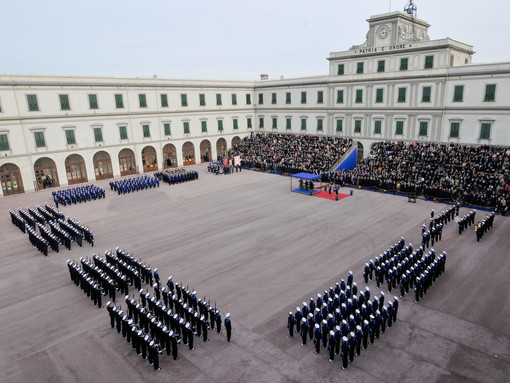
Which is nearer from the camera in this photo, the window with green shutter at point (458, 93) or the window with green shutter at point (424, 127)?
the window with green shutter at point (458, 93)

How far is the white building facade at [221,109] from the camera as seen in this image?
32.5m

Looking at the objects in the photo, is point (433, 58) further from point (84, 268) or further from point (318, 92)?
point (84, 268)

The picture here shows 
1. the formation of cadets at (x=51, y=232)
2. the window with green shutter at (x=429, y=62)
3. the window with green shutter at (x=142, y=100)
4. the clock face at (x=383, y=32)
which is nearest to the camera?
the formation of cadets at (x=51, y=232)

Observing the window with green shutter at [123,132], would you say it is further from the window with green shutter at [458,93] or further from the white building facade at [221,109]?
the window with green shutter at [458,93]

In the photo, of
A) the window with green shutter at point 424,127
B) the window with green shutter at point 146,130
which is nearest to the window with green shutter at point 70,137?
the window with green shutter at point 146,130

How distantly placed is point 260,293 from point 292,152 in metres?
30.3

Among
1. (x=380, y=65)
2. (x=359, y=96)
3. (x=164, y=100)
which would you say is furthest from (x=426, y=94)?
(x=164, y=100)

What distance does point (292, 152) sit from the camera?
1702 inches

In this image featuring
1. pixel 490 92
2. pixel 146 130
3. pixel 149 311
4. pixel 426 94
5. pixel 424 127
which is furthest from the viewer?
pixel 146 130

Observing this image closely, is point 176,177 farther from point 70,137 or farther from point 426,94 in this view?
point 426,94

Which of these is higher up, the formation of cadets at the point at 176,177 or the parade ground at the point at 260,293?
the formation of cadets at the point at 176,177

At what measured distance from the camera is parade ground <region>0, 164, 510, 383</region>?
1074 cm

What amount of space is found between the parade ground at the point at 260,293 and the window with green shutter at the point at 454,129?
10.5 metres

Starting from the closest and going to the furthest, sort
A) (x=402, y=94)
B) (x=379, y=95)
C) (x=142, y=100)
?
1. (x=402, y=94)
2. (x=379, y=95)
3. (x=142, y=100)
